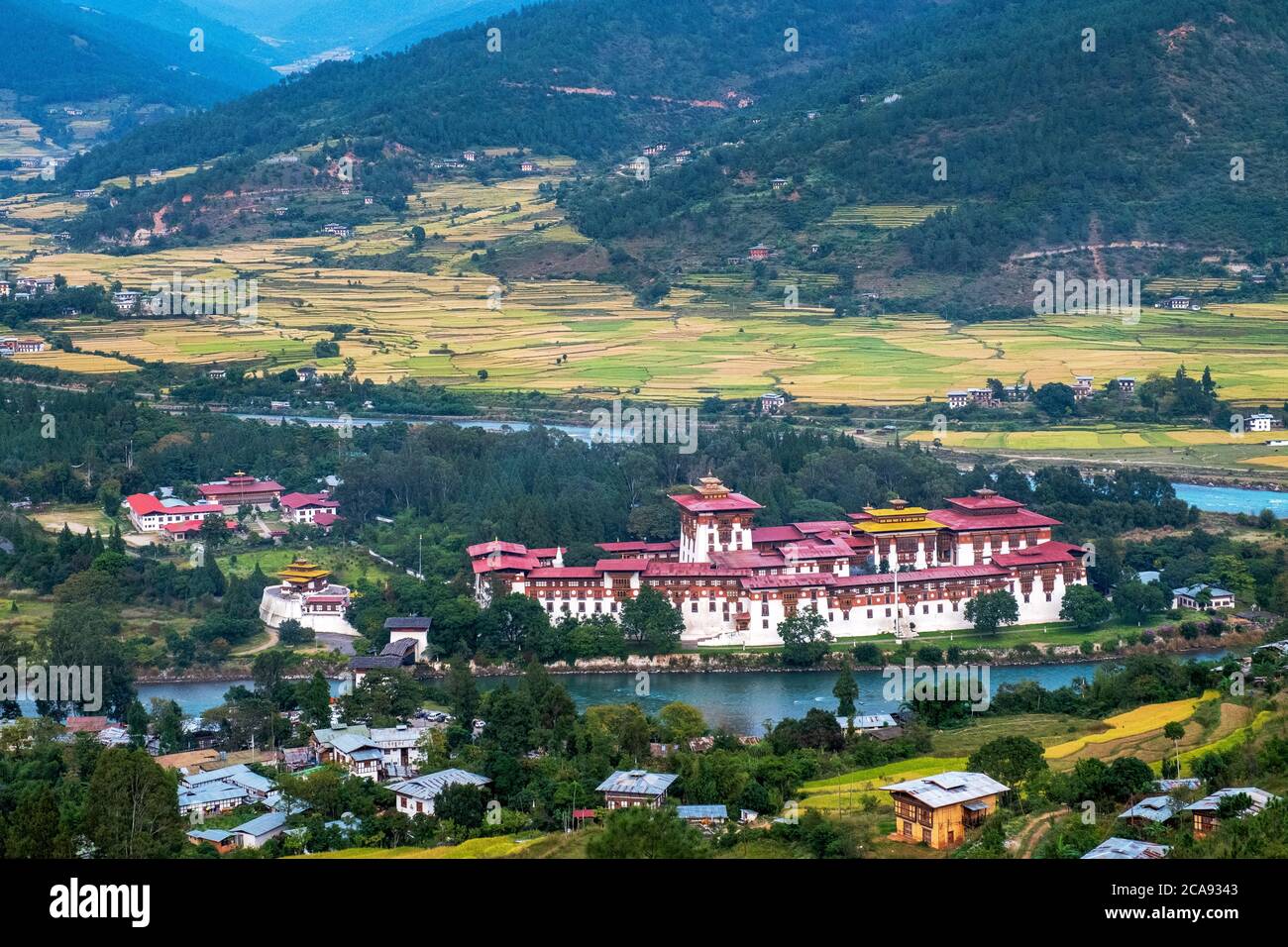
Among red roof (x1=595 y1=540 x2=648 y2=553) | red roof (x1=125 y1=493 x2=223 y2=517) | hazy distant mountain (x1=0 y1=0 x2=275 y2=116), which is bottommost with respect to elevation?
red roof (x1=595 y1=540 x2=648 y2=553)

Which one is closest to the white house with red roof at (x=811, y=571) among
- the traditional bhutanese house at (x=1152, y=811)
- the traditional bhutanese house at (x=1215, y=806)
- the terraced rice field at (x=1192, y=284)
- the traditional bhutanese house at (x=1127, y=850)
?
the traditional bhutanese house at (x=1152, y=811)

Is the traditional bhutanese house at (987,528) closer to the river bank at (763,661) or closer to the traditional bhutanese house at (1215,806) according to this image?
the river bank at (763,661)

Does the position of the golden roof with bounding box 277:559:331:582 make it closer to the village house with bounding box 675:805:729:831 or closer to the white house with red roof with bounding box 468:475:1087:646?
the white house with red roof with bounding box 468:475:1087:646

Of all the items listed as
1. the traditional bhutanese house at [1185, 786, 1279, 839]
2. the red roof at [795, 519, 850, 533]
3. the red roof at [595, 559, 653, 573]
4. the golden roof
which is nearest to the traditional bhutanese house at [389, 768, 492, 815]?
the traditional bhutanese house at [1185, 786, 1279, 839]

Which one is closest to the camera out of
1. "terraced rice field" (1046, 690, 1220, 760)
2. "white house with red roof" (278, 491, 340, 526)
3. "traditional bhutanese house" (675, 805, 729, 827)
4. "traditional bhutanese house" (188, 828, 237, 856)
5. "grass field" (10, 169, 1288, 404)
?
"traditional bhutanese house" (188, 828, 237, 856)

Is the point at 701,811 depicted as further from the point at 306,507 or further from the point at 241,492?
the point at 241,492

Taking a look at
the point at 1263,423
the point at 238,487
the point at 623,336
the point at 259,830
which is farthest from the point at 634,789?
the point at 623,336

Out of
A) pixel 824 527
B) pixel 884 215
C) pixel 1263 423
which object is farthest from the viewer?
pixel 884 215

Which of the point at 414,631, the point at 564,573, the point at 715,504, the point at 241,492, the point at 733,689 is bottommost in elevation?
the point at 733,689
